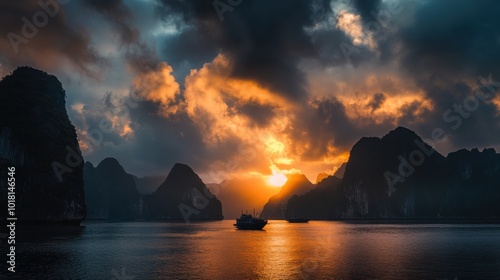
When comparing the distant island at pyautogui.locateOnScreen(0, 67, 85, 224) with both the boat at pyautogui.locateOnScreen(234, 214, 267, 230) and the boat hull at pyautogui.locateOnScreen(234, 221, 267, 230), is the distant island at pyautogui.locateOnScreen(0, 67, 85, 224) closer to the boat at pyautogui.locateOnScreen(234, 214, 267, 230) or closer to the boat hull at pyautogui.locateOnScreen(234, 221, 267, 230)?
the boat at pyautogui.locateOnScreen(234, 214, 267, 230)

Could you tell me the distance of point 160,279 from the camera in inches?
1550

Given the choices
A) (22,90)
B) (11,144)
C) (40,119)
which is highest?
(22,90)

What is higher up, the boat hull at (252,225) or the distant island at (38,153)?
the distant island at (38,153)

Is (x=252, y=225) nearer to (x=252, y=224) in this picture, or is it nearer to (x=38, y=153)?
(x=252, y=224)

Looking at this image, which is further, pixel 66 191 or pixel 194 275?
pixel 66 191

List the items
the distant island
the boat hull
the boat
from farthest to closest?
the boat hull, the boat, the distant island

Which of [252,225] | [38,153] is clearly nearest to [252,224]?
[252,225]

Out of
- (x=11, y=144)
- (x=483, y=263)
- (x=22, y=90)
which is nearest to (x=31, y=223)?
(x=11, y=144)

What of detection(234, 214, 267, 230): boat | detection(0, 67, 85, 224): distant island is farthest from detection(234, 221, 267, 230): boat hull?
detection(0, 67, 85, 224): distant island

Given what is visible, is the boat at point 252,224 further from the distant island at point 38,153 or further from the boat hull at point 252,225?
the distant island at point 38,153

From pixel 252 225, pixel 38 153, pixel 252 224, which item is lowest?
pixel 252 225

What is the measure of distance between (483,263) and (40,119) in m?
160

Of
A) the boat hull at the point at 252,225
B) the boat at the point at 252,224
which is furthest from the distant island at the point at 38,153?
the boat hull at the point at 252,225

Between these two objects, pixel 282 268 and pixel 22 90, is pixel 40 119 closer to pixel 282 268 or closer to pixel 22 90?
pixel 22 90
